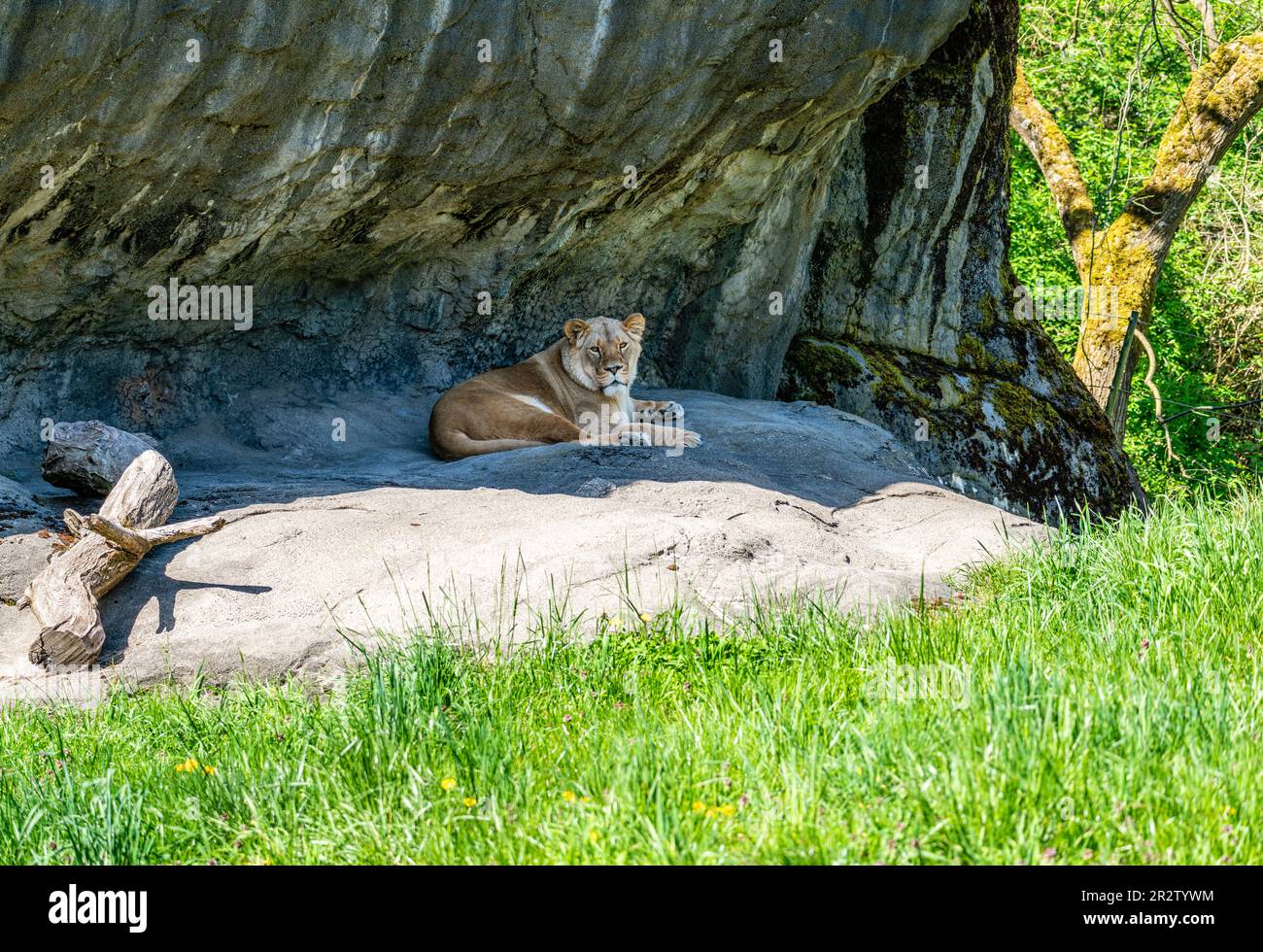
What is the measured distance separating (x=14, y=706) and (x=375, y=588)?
1.59 metres

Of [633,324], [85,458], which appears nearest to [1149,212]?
[633,324]

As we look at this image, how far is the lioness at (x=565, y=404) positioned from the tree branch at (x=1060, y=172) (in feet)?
23.5

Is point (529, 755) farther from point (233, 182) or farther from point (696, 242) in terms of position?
point (696, 242)

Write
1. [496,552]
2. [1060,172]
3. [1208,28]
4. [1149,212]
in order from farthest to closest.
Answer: [1060,172]
[1208,28]
[1149,212]
[496,552]

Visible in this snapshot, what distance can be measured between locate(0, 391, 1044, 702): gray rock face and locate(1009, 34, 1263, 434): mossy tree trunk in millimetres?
6580

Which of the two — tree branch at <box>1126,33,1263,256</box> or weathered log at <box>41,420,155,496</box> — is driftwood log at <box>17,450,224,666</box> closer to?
weathered log at <box>41,420,155,496</box>

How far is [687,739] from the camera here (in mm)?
3803

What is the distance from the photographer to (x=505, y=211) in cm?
938

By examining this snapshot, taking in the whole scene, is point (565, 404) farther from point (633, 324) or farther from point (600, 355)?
point (633, 324)

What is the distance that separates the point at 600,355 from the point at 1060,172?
796 centimetres

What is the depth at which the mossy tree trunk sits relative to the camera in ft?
44.5

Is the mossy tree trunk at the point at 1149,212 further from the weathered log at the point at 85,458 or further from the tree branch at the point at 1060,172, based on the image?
the weathered log at the point at 85,458

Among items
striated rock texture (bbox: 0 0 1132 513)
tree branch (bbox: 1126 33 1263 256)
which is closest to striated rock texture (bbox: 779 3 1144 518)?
striated rock texture (bbox: 0 0 1132 513)
